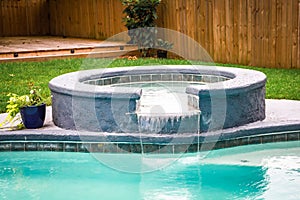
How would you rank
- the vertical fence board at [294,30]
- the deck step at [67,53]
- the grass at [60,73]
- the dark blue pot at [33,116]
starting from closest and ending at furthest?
the dark blue pot at [33,116]
the grass at [60,73]
the vertical fence board at [294,30]
the deck step at [67,53]

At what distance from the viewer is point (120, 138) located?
5.86 m

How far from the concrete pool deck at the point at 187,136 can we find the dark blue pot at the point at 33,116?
93 mm

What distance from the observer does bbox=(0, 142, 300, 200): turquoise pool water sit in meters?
4.95

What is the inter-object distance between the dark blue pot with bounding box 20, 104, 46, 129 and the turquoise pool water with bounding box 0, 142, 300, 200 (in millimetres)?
365

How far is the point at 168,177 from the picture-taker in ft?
17.4

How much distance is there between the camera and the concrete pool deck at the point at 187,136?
5.82m

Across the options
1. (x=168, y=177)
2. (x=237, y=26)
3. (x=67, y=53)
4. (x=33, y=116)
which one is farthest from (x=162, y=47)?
(x=168, y=177)

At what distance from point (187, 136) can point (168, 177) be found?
2.08ft

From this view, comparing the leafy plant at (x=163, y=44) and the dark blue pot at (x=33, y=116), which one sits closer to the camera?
the dark blue pot at (x=33, y=116)

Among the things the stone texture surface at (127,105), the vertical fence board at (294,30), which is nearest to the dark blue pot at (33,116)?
the stone texture surface at (127,105)

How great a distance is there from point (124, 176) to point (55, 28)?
12.9 m

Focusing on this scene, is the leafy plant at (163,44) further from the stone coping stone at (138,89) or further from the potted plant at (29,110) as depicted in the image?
the potted plant at (29,110)

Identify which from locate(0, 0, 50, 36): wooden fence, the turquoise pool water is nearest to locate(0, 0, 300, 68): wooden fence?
locate(0, 0, 50, 36): wooden fence

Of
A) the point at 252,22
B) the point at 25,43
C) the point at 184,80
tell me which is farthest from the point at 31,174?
the point at 25,43
